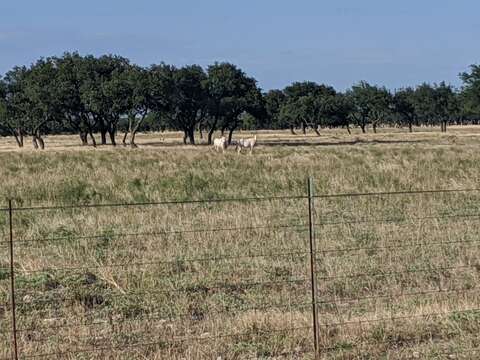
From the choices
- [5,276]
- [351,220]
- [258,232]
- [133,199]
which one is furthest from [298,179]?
[5,276]

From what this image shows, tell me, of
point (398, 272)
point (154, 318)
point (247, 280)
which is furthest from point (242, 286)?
point (398, 272)

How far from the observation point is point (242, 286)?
31.2 feet

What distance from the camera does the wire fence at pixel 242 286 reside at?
7059 millimetres

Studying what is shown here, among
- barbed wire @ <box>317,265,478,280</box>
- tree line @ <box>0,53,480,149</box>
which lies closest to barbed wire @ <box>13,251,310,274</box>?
barbed wire @ <box>317,265,478,280</box>

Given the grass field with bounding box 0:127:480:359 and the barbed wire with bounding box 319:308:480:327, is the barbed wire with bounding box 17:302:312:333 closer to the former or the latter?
the grass field with bounding box 0:127:480:359

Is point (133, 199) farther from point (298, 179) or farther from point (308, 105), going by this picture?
point (308, 105)

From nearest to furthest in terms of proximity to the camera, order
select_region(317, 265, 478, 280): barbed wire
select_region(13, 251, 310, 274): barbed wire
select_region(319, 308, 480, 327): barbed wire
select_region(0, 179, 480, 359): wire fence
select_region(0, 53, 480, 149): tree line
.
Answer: select_region(0, 179, 480, 359): wire fence < select_region(319, 308, 480, 327): barbed wire < select_region(317, 265, 478, 280): barbed wire < select_region(13, 251, 310, 274): barbed wire < select_region(0, 53, 480, 149): tree line

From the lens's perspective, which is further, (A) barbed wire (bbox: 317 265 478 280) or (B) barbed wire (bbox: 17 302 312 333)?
(A) barbed wire (bbox: 317 265 478 280)

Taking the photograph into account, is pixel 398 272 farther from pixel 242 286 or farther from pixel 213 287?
pixel 213 287

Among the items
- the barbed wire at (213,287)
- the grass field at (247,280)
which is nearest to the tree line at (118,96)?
the grass field at (247,280)

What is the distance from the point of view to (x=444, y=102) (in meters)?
127

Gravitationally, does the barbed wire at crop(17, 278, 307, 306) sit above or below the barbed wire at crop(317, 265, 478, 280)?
below

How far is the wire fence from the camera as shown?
23.2ft

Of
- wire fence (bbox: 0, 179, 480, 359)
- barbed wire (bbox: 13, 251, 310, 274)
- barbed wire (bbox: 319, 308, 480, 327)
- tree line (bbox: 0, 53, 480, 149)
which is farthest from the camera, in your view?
tree line (bbox: 0, 53, 480, 149)
